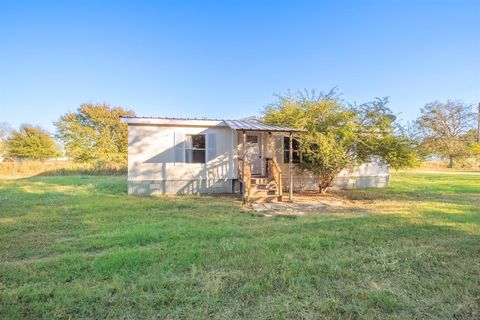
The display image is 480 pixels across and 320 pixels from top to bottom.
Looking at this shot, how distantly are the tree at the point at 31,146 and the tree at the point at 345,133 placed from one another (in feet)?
107

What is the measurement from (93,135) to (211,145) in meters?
19.3

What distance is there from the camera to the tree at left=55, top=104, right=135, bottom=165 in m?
23.5

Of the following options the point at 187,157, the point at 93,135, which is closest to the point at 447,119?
the point at 187,157

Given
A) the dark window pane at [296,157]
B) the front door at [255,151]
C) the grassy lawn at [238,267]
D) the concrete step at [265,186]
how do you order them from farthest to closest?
the dark window pane at [296,157] → the front door at [255,151] → the concrete step at [265,186] → the grassy lawn at [238,267]

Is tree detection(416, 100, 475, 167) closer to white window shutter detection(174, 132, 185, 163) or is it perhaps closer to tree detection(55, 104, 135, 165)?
white window shutter detection(174, 132, 185, 163)

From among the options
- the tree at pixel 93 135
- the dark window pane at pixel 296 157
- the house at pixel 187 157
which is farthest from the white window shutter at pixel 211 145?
the tree at pixel 93 135

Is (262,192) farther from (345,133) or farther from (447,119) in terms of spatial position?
(447,119)

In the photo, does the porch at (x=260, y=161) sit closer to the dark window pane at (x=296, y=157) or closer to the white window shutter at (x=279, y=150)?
the white window shutter at (x=279, y=150)

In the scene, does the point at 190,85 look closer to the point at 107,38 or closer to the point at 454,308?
the point at 107,38

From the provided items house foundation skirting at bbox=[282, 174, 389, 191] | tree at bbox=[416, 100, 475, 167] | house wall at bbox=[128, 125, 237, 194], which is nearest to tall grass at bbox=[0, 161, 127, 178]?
house wall at bbox=[128, 125, 237, 194]

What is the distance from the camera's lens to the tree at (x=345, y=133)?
8.96 m

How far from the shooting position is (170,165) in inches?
398

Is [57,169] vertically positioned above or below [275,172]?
above

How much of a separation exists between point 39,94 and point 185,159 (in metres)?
20.8
